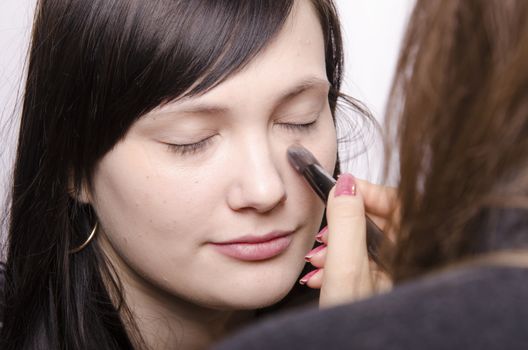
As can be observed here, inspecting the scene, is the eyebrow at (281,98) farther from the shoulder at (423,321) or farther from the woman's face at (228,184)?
the shoulder at (423,321)

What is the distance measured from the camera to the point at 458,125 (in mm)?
441

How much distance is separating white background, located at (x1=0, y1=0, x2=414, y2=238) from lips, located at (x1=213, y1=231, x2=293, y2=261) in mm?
441

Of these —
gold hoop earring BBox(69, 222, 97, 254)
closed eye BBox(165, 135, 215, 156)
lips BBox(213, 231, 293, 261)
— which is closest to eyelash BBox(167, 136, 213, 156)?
closed eye BBox(165, 135, 215, 156)

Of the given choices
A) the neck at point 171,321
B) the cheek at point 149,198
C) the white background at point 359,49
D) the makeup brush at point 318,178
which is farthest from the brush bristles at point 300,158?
the white background at point 359,49

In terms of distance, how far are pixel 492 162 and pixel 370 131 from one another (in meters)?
0.82

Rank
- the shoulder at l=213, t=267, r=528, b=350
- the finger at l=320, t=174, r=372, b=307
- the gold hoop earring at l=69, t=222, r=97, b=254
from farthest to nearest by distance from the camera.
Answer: the gold hoop earring at l=69, t=222, r=97, b=254, the finger at l=320, t=174, r=372, b=307, the shoulder at l=213, t=267, r=528, b=350

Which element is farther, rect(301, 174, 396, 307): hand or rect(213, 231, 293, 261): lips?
rect(213, 231, 293, 261): lips

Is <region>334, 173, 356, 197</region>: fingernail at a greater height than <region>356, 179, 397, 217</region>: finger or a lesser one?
greater

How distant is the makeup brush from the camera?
2.51ft

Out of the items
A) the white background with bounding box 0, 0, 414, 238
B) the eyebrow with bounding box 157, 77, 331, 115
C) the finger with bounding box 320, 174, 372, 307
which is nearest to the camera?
the finger with bounding box 320, 174, 372, 307

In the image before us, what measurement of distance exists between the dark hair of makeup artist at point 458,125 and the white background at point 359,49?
814 mm

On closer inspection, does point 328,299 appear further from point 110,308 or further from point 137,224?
point 110,308

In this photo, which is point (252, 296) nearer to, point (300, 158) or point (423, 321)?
point (300, 158)

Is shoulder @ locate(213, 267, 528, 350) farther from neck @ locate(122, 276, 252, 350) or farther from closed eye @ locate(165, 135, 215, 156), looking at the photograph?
neck @ locate(122, 276, 252, 350)
